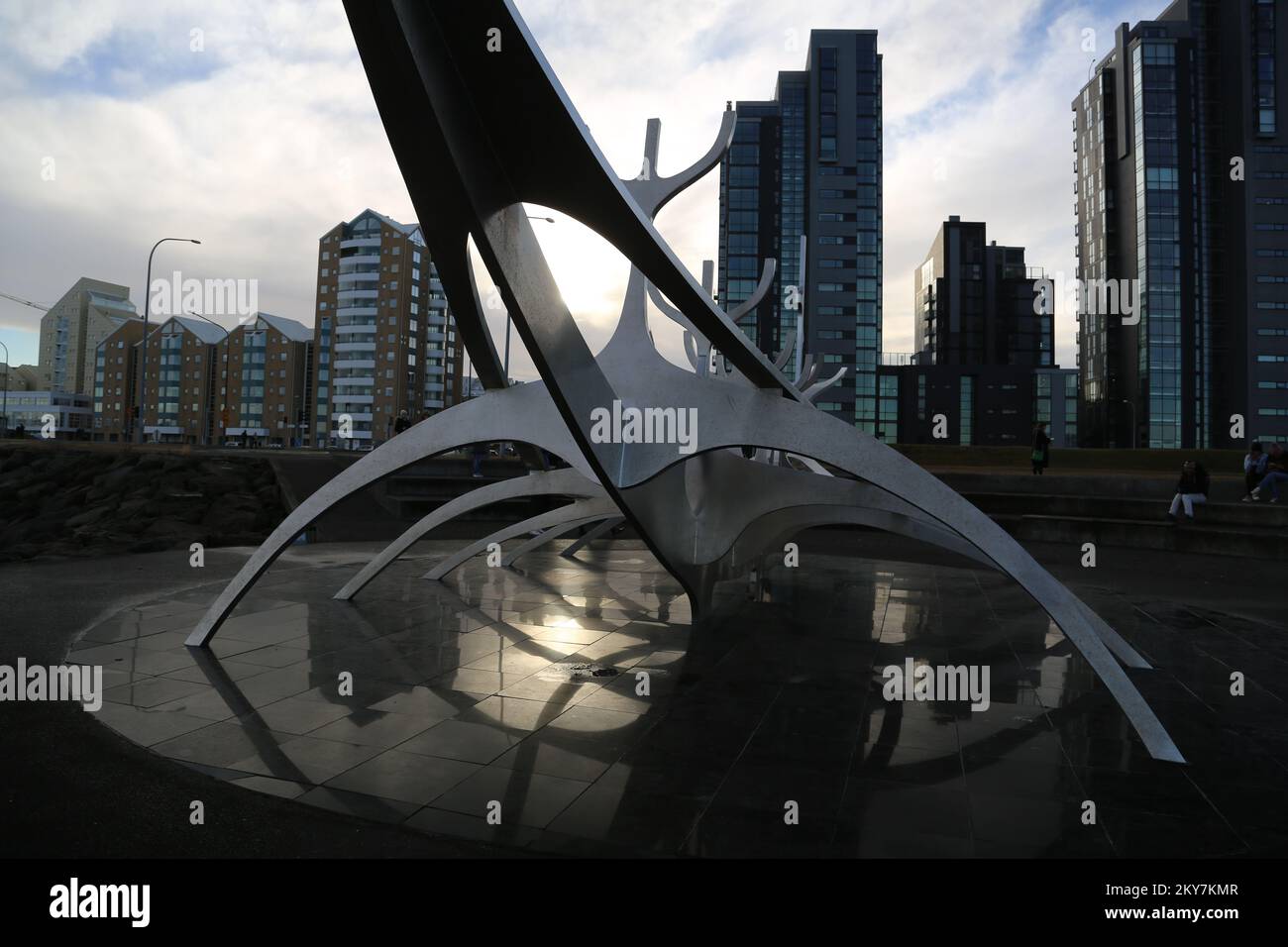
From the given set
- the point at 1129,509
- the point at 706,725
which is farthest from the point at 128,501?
the point at 1129,509

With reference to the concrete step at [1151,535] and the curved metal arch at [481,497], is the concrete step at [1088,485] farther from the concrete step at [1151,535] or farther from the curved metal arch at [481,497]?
the curved metal arch at [481,497]

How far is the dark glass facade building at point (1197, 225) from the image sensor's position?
222 feet

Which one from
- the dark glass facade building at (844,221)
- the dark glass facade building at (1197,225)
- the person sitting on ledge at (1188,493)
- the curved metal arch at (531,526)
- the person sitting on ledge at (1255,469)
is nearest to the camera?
the curved metal arch at (531,526)

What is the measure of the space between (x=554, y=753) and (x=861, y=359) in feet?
238

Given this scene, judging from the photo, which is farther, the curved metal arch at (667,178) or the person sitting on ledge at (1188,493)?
the person sitting on ledge at (1188,493)

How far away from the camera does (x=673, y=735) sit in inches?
229

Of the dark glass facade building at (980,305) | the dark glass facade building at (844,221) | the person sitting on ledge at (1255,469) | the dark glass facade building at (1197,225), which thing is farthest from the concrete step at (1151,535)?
the dark glass facade building at (980,305)

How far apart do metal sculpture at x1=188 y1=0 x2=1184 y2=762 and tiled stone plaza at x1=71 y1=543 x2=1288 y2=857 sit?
0.76 metres

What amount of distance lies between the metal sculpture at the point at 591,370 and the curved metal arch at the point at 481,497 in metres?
0.19

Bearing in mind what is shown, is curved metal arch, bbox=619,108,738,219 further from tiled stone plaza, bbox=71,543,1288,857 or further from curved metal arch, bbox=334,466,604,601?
tiled stone plaza, bbox=71,543,1288,857

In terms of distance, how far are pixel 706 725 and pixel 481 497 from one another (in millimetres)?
5963

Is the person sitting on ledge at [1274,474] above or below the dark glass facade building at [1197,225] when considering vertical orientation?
below

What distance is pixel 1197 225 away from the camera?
73125 millimetres

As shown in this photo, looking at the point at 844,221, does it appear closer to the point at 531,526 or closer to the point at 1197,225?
the point at 1197,225
